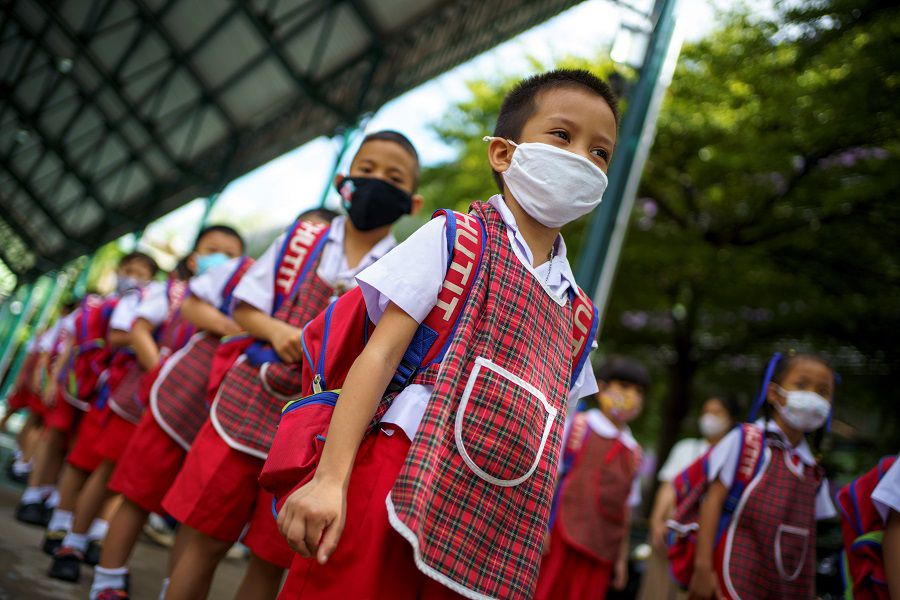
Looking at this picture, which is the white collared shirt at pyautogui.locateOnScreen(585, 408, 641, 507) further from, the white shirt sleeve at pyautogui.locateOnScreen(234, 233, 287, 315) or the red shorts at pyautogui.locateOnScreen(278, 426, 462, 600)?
the red shorts at pyautogui.locateOnScreen(278, 426, 462, 600)

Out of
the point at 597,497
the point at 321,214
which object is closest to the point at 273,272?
the point at 321,214

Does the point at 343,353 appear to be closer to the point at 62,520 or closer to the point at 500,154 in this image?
the point at 500,154

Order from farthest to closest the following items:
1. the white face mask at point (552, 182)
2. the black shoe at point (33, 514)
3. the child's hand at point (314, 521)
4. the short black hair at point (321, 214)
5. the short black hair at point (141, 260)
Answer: the short black hair at point (141, 260), the black shoe at point (33, 514), the short black hair at point (321, 214), the white face mask at point (552, 182), the child's hand at point (314, 521)

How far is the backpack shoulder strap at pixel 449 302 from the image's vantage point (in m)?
1.72

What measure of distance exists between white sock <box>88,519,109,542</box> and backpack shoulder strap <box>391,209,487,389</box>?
136 inches

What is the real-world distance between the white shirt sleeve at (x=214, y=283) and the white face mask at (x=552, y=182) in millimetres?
1644

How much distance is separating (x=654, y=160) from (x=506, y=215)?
9741mm

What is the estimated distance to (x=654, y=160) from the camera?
36.3 feet

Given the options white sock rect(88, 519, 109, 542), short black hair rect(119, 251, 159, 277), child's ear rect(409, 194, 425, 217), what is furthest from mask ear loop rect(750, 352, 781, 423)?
short black hair rect(119, 251, 159, 277)

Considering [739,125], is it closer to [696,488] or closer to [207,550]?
[696,488]

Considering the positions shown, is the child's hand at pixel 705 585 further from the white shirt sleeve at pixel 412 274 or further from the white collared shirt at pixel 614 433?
the white shirt sleeve at pixel 412 274

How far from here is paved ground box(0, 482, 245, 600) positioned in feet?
11.3

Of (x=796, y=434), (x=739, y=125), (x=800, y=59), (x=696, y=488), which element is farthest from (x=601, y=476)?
(x=739, y=125)

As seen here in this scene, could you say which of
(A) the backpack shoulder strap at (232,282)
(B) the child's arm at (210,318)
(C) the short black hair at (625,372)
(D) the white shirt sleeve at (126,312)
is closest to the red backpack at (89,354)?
(D) the white shirt sleeve at (126,312)
